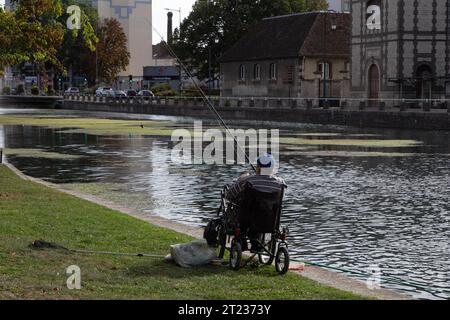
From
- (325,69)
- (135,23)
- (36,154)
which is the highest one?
(135,23)

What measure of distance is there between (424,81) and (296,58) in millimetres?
19718

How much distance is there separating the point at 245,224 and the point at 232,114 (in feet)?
210

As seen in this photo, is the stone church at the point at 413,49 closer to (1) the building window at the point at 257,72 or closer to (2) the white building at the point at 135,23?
A: (1) the building window at the point at 257,72

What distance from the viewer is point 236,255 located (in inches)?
463

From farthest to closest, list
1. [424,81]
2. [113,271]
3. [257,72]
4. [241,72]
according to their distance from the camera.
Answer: [241,72], [257,72], [424,81], [113,271]

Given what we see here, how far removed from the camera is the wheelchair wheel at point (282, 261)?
11.6 meters

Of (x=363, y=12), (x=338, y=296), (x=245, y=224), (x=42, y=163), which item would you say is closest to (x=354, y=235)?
(x=245, y=224)

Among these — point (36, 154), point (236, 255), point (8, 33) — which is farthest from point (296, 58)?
→ point (236, 255)

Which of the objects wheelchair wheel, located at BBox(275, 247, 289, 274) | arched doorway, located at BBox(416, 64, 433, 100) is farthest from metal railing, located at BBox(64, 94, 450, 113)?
wheelchair wheel, located at BBox(275, 247, 289, 274)

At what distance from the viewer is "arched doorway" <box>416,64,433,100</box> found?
6662cm

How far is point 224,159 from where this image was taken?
34.5 metres

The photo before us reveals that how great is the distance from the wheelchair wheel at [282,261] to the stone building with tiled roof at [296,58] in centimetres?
7010

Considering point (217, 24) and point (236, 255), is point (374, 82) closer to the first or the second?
point (217, 24)

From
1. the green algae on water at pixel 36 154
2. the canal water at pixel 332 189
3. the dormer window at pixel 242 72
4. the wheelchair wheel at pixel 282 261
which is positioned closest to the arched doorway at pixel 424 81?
the canal water at pixel 332 189
